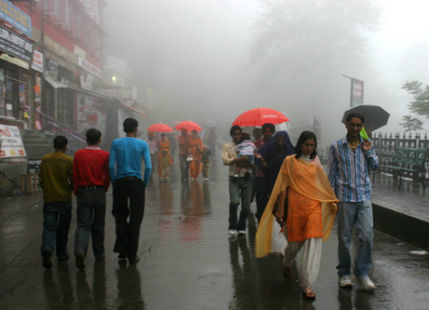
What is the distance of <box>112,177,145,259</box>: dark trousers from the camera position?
552cm

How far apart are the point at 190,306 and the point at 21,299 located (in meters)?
1.61

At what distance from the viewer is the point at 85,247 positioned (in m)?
5.48

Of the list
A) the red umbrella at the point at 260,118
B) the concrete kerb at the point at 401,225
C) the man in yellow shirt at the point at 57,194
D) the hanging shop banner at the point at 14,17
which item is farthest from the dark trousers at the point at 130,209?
the hanging shop banner at the point at 14,17

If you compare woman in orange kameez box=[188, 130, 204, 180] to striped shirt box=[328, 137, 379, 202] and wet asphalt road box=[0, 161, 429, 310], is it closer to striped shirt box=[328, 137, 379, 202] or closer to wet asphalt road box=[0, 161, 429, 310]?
wet asphalt road box=[0, 161, 429, 310]

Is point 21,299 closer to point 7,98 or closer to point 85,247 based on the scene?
point 85,247

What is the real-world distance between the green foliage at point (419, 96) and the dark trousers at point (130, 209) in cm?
2187

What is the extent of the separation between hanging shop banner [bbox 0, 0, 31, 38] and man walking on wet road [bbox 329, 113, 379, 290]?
13.3 metres

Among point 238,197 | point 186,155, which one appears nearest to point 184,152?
point 186,155

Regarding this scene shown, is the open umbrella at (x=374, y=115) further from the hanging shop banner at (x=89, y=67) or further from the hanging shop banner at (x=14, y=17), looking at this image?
the hanging shop banner at (x=89, y=67)

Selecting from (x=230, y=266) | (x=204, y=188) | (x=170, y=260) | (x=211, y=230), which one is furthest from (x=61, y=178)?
(x=204, y=188)

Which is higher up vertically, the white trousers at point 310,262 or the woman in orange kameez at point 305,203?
the woman in orange kameez at point 305,203

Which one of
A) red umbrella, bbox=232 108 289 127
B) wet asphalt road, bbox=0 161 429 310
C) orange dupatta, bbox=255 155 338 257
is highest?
red umbrella, bbox=232 108 289 127

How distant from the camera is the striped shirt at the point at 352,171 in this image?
15.3ft

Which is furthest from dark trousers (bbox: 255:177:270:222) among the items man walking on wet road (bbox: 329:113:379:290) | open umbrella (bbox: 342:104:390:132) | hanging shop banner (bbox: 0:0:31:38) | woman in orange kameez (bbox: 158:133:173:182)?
hanging shop banner (bbox: 0:0:31:38)
